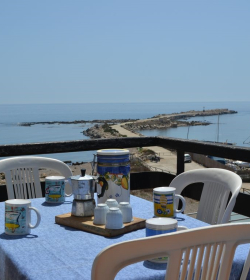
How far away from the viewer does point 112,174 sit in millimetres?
1766

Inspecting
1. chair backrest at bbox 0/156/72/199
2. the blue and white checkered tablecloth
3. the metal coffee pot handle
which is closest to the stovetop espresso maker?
the metal coffee pot handle

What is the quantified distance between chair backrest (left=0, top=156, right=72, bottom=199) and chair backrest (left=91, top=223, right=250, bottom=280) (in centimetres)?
165

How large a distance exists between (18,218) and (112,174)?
0.37 metres

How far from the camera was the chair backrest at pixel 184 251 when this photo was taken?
95 cm

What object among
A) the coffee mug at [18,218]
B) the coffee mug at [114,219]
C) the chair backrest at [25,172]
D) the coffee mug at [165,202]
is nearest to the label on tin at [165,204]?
the coffee mug at [165,202]

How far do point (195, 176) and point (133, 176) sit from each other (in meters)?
1.29

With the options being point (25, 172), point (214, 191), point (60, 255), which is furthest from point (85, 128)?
point (60, 255)

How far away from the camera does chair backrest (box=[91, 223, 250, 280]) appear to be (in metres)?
0.95

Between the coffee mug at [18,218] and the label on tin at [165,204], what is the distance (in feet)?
1.48

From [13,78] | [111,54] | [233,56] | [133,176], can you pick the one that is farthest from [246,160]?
[13,78]

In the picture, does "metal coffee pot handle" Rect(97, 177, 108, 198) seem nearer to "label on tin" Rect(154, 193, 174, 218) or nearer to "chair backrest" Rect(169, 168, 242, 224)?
"label on tin" Rect(154, 193, 174, 218)

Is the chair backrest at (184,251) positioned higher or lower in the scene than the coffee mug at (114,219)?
higher

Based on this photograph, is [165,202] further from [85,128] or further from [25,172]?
[85,128]

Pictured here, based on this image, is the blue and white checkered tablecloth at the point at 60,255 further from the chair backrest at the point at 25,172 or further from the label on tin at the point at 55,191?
the chair backrest at the point at 25,172
